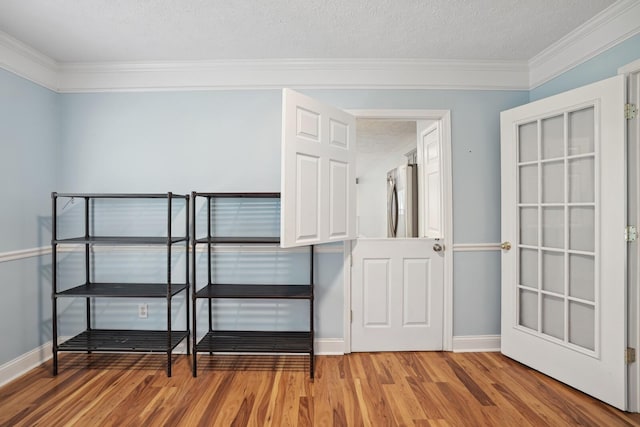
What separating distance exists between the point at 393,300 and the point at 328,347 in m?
0.64

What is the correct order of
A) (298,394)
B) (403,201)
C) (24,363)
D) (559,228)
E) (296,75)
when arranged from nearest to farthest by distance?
(298,394), (559,228), (24,363), (296,75), (403,201)

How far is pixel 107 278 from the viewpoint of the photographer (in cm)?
291

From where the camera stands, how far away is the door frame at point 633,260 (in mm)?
2018

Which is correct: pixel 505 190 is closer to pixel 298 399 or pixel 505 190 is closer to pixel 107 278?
pixel 298 399

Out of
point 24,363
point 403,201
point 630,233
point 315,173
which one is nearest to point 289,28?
point 315,173

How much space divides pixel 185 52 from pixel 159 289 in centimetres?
177

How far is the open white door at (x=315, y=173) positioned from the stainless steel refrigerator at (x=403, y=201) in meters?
1.40

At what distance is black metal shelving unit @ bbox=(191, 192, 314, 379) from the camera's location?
2479 millimetres

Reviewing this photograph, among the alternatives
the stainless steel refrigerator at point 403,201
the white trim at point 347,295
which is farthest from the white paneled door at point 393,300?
the stainless steel refrigerator at point 403,201

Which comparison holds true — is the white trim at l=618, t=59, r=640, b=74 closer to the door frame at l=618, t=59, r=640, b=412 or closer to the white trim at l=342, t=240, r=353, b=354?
the door frame at l=618, t=59, r=640, b=412

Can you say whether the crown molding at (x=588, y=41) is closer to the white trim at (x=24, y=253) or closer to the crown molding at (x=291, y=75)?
the crown molding at (x=291, y=75)

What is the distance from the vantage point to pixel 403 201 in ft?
14.1

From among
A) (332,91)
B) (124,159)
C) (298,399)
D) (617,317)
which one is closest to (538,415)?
(617,317)

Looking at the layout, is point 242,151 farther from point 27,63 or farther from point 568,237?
point 568,237
